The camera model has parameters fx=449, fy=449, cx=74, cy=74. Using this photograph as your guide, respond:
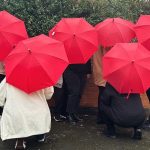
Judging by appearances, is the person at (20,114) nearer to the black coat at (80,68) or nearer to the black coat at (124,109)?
the black coat at (124,109)

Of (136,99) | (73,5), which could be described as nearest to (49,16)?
(73,5)

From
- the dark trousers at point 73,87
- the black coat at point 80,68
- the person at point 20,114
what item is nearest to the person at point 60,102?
the dark trousers at point 73,87

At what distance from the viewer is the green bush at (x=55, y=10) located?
28.0 ft

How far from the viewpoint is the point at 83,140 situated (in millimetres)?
7059

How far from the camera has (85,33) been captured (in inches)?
281

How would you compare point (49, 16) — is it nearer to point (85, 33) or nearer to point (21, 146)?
point (85, 33)

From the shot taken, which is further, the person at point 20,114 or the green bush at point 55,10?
the green bush at point 55,10

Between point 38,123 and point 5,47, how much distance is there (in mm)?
1394

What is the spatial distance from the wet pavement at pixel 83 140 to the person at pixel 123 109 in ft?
0.91

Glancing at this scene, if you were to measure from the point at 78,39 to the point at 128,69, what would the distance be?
1026mm

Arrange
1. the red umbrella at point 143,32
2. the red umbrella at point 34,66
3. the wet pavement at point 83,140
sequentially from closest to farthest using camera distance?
the red umbrella at point 34,66 → the wet pavement at point 83,140 → the red umbrella at point 143,32

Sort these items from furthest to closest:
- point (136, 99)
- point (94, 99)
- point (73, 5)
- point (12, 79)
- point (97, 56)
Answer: point (73, 5) < point (94, 99) < point (97, 56) < point (136, 99) < point (12, 79)

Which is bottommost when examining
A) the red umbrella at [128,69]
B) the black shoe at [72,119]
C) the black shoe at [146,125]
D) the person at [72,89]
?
the black shoe at [146,125]

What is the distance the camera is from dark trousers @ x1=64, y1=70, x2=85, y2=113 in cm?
764
